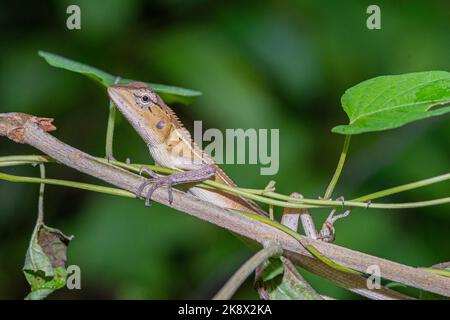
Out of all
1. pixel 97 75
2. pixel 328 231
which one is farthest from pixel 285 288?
pixel 97 75

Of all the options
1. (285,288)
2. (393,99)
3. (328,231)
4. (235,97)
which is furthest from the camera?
(235,97)

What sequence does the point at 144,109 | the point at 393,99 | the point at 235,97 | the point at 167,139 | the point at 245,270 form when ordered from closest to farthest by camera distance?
the point at 245,270 → the point at 393,99 → the point at 144,109 → the point at 167,139 → the point at 235,97

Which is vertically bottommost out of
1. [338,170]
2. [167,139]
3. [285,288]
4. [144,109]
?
[285,288]

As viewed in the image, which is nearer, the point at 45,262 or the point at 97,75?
the point at 45,262

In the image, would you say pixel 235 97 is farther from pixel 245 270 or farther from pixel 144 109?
pixel 245 270

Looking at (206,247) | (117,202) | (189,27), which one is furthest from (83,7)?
(206,247)

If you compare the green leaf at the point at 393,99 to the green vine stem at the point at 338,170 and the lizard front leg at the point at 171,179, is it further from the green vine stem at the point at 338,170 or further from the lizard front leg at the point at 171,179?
the lizard front leg at the point at 171,179

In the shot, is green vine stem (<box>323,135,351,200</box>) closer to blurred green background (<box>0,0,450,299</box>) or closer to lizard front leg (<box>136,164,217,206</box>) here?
lizard front leg (<box>136,164,217,206</box>)

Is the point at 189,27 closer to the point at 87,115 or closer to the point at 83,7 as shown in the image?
the point at 83,7
